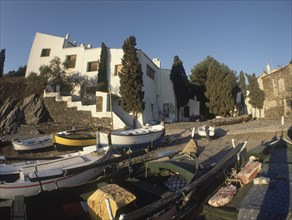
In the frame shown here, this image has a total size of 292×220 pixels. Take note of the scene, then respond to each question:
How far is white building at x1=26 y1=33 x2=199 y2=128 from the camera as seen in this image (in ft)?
94.3

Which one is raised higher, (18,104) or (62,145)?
(18,104)

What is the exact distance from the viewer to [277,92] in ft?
105

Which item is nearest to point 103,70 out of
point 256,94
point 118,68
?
point 118,68

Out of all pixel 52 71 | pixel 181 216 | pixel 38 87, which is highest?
pixel 52 71

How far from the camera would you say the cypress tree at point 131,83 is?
25547mm

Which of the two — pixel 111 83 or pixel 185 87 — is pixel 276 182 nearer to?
pixel 111 83

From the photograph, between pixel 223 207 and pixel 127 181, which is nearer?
pixel 223 207

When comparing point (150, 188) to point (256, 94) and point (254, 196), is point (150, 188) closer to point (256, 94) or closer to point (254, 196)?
point (254, 196)

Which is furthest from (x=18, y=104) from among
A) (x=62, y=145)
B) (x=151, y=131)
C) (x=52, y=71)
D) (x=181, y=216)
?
(x=181, y=216)

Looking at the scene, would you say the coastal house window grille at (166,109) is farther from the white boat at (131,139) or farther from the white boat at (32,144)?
the white boat at (32,144)

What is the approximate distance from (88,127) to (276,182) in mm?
20242

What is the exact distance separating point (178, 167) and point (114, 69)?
24.1m

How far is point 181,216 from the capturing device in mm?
5188

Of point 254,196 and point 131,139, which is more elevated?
point 131,139
